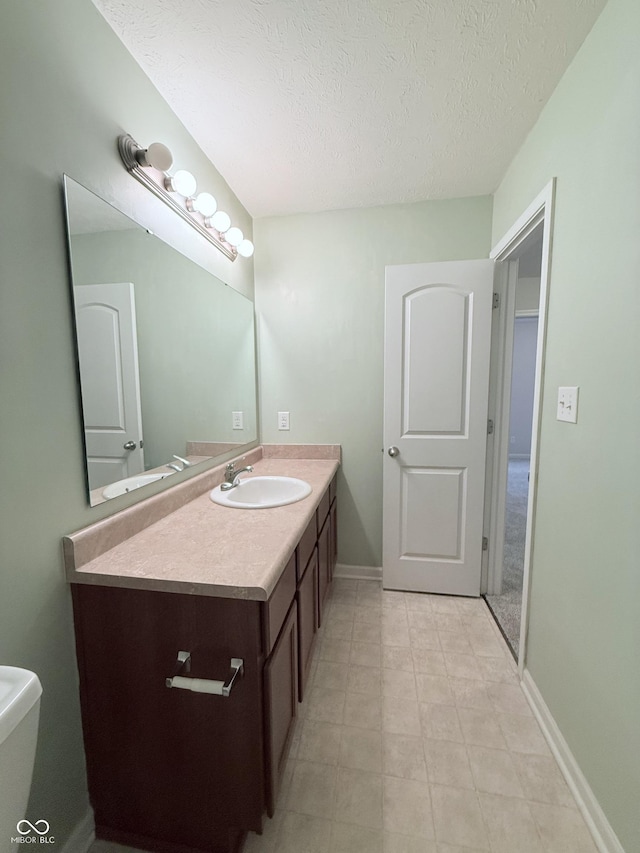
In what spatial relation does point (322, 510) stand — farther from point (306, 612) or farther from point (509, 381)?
point (509, 381)

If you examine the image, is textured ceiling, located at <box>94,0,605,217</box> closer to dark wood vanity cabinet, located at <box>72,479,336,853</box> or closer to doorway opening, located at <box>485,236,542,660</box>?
doorway opening, located at <box>485,236,542,660</box>

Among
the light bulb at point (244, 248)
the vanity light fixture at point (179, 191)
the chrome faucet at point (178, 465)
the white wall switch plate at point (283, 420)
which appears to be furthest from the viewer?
the white wall switch plate at point (283, 420)

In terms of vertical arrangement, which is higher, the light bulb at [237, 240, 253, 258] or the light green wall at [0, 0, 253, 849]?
the light bulb at [237, 240, 253, 258]

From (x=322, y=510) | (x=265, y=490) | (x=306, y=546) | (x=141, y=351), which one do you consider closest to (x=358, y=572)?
(x=322, y=510)

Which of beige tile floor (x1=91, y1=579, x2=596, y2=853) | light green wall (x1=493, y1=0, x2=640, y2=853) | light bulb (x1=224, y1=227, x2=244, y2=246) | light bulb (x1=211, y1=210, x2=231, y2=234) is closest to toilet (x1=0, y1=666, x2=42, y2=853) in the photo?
beige tile floor (x1=91, y1=579, x2=596, y2=853)

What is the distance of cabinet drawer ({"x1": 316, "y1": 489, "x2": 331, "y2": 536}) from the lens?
158 centimetres

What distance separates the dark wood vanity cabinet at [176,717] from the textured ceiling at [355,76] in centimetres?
163

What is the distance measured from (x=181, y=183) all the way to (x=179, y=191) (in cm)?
3

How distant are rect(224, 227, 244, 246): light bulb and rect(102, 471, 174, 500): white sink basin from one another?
4.01ft

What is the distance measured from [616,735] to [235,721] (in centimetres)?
100

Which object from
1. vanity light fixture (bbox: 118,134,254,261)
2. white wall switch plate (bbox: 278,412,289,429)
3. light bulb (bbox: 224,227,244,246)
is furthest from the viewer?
white wall switch plate (bbox: 278,412,289,429)

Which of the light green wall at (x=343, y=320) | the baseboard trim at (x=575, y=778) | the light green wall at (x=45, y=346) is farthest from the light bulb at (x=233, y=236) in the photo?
the baseboard trim at (x=575, y=778)

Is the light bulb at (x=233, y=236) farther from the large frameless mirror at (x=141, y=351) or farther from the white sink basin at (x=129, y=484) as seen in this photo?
the white sink basin at (x=129, y=484)

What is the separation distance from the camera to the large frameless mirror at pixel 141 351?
37.5 inches
